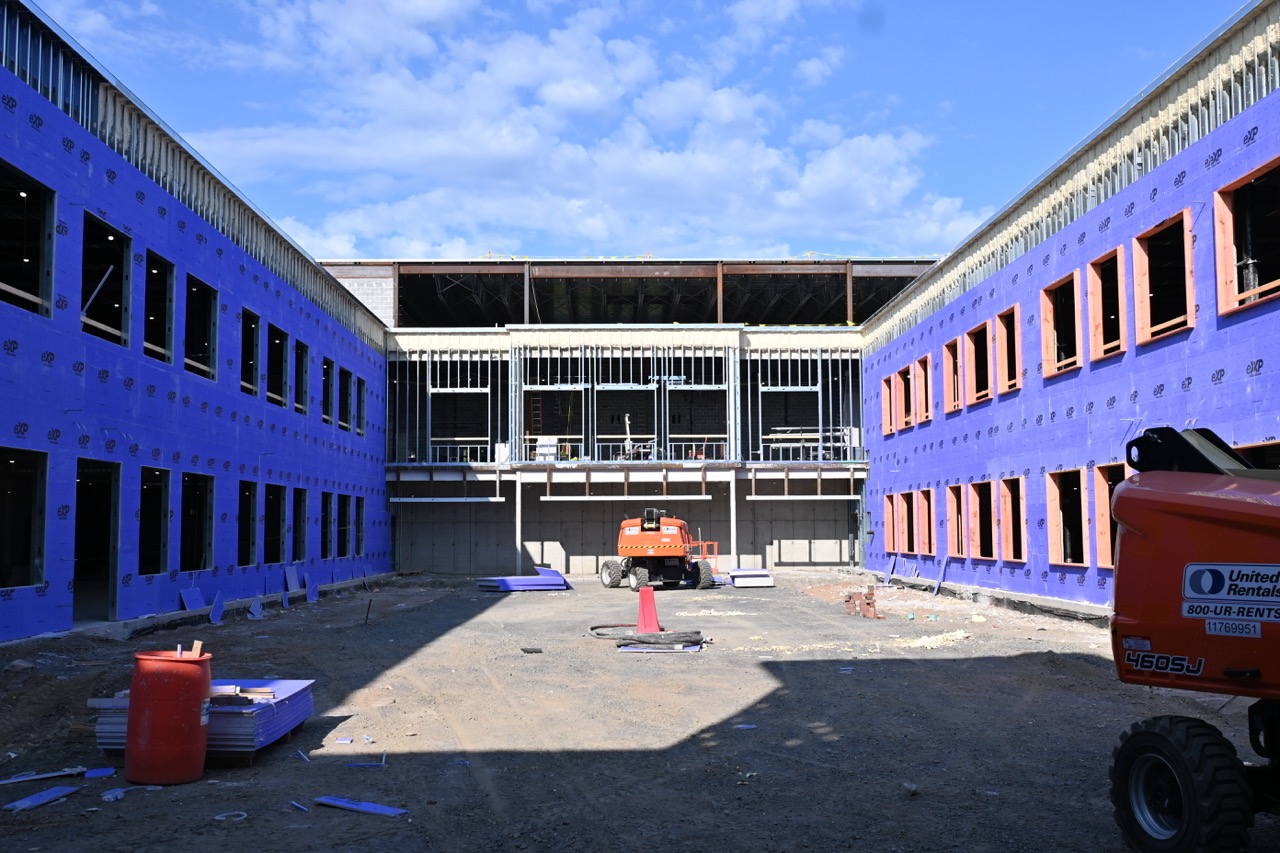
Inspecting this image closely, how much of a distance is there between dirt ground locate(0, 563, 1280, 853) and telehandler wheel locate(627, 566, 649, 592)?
34.2ft

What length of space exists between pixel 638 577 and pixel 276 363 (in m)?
11.2

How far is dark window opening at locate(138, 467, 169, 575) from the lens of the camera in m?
18.8

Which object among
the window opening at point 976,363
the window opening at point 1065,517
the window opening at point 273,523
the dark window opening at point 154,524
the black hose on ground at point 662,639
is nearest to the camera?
the black hose on ground at point 662,639

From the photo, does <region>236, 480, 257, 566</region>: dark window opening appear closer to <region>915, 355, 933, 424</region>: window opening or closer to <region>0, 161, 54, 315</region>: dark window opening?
<region>0, 161, 54, 315</region>: dark window opening

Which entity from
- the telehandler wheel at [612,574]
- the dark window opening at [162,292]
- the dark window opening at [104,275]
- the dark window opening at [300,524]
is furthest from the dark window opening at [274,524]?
the telehandler wheel at [612,574]

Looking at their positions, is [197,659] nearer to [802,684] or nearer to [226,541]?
[802,684]

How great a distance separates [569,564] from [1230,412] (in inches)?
1040

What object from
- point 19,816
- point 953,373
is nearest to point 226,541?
point 19,816

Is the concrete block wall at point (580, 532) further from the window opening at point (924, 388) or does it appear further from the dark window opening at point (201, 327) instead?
the dark window opening at point (201, 327)

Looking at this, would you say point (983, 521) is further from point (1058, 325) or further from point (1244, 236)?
point (1244, 236)

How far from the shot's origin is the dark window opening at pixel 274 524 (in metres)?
25.5

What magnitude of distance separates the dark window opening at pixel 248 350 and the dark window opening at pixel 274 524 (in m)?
2.80

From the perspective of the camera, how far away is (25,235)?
699 inches

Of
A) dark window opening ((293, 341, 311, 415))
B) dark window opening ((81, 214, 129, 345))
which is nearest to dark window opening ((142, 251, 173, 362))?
dark window opening ((81, 214, 129, 345))
